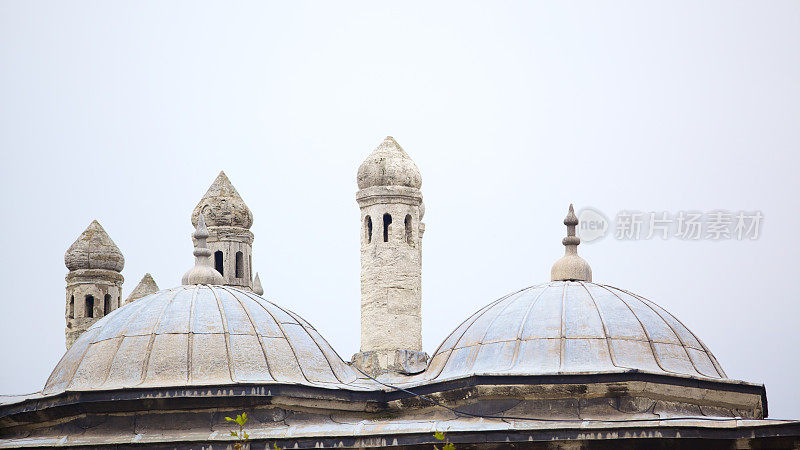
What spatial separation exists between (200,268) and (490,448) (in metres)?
7.64

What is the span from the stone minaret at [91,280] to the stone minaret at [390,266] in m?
9.01

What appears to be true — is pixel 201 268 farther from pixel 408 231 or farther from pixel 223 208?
pixel 223 208

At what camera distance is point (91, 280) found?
1459 inches

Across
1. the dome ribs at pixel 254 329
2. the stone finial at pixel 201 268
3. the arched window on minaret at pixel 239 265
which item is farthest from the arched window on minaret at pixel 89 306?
the dome ribs at pixel 254 329

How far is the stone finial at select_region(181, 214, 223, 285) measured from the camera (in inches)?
1114

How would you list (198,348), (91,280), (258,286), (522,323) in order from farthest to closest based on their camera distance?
(258,286)
(91,280)
(522,323)
(198,348)

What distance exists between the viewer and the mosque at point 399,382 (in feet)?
76.7

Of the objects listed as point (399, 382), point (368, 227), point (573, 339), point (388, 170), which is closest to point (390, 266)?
point (368, 227)

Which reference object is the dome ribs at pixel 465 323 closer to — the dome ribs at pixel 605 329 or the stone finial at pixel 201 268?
the dome ribs at pixel 605 329

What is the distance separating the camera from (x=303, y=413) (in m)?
25.4

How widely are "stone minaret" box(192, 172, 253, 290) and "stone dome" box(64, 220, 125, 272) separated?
2.86 meters

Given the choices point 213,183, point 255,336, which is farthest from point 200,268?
point 213,183

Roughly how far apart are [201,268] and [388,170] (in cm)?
399

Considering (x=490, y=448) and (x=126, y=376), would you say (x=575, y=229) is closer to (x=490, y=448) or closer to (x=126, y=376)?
(x=490, y=448)
